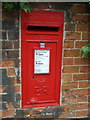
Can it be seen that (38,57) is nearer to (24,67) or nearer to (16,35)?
(24,67)

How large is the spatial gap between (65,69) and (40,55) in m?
0.40

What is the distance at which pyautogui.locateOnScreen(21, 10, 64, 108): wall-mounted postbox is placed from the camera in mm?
1675

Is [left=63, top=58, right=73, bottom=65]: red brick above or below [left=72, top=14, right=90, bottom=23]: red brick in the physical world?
below

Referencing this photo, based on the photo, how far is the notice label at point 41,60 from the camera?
1.72m

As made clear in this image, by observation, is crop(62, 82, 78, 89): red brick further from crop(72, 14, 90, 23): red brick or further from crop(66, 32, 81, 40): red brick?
crop(72, 14, 90, 23): red brick

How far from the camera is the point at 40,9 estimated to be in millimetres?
1676

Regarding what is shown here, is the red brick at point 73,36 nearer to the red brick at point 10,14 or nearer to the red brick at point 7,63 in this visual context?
the red brick at point 10,14

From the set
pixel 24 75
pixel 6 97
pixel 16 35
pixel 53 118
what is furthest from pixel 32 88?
pixel 16 35

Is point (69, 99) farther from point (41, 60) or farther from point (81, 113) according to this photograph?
point (41, 60)

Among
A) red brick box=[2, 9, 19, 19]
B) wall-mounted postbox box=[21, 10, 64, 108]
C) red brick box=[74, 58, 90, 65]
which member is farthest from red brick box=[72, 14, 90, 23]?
red brick box=[2, 9, 19, 19]

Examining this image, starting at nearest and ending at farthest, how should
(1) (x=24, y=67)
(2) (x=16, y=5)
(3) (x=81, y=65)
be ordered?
1. (2) (x=16, y=5)
2. (1) (x=24, y=67)
3. (3) (x=81, y=65)

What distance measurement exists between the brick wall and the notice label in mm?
222

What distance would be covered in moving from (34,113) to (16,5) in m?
1.43

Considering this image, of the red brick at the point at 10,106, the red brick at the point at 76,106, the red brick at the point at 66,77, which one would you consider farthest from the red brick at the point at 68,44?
the red brick at the point at 10,106
